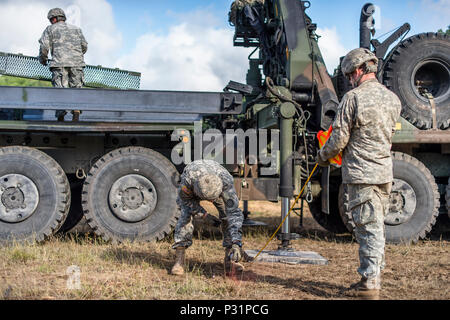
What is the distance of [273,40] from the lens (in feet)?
27.6

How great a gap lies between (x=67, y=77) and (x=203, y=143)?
2.39 meters

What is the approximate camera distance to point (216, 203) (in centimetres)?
541

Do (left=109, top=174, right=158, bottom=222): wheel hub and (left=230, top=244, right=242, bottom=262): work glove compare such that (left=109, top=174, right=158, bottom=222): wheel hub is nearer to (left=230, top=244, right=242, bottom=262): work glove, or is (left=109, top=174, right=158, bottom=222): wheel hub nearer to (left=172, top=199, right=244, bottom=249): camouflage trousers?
(left=172, top=199, right=244, bottom=249): camouflage trousers

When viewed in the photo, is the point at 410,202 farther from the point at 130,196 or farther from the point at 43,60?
the point at 43,60

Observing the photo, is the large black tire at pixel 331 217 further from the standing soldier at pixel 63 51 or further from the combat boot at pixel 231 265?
the standing soldier at pixel 63 51

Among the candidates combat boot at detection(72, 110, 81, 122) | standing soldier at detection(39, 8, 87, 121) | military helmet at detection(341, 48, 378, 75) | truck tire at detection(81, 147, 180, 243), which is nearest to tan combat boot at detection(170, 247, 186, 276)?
truck tire at detection(81, 147, 180, 243)

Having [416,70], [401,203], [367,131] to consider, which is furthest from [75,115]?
[416,70]

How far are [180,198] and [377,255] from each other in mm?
2111

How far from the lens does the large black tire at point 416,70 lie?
7.59 metres

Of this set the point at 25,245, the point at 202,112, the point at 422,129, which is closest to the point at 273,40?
the point at 202,112

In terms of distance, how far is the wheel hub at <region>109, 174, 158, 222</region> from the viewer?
6887 millimetres

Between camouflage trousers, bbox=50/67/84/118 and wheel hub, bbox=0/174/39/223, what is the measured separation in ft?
5.37
